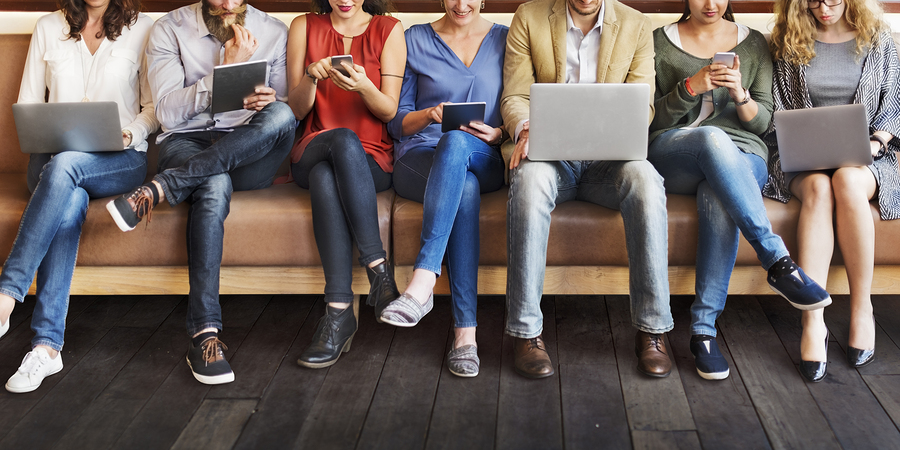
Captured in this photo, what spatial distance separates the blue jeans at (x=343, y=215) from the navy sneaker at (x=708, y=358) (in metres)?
0.81

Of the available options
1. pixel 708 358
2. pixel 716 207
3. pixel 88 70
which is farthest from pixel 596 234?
pixel 88 70

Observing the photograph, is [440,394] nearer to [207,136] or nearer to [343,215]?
[343,215]

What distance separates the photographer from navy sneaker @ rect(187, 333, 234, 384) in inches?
65.7

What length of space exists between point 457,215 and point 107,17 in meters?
1.31

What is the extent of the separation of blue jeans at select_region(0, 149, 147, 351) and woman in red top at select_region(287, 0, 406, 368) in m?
0.56

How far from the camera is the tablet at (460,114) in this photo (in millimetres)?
1809

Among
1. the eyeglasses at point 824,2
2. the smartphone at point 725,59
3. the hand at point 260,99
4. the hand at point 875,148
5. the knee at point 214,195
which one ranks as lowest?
the knee at point 214,195

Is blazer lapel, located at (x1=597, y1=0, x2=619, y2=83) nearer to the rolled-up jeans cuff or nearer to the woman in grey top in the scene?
the woman in grey top

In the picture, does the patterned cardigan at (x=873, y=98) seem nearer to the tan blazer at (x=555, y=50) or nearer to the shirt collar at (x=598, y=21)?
the tan blazer at (x=555, y=50)

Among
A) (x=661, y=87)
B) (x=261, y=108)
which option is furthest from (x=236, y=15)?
(x=661, y=87)

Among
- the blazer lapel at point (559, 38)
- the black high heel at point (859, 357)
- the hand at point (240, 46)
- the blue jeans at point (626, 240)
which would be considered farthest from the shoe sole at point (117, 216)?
the black high heel at point (859, 357)

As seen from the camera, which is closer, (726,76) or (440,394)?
(440,394)

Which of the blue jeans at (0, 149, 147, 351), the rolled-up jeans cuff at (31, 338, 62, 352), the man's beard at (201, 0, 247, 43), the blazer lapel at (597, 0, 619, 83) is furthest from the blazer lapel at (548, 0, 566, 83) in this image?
the rolled-up jeans cuff at (31, 338, 62, 352)

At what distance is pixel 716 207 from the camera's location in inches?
67.4
